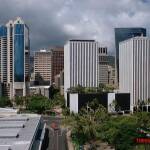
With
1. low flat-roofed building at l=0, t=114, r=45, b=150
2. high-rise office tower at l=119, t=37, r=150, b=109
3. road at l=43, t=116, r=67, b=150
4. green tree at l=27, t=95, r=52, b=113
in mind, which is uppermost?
high-rise office tower at l=119, t=37, r=150, b=109

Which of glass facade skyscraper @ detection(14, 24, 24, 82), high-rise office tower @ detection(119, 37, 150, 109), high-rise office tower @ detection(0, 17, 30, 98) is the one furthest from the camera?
high-rise office tower @ detection(0, 17, 30, 98)

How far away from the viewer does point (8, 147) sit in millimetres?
56844

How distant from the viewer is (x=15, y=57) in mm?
178625

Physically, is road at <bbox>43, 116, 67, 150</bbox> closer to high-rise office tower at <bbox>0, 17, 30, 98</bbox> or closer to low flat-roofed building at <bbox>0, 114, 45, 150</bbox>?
low flat-roofed building at <bbox>0, 114, 45, 150</bbox>

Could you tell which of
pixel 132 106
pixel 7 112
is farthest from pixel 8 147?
pixel 132 106

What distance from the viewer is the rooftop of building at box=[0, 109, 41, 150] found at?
58537mm

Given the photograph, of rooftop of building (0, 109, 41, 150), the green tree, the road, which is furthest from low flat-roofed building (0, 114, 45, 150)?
the green tree

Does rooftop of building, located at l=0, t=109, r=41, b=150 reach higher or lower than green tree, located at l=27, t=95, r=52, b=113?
lower

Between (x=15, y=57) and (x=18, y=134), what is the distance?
11200cm

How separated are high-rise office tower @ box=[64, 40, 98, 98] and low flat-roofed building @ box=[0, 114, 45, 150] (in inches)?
3030

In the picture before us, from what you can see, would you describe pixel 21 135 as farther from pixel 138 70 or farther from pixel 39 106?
pixel 138 70

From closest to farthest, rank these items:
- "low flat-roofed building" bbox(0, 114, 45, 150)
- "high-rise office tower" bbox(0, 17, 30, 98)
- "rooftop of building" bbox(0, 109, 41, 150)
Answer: "rooftop of building" bbox(0, 109, 41, 150) → "low flat-roofed building" bbox(0, 114, 45, 150) → "high-rise office tower" bbox(0, 17, 30, 98)

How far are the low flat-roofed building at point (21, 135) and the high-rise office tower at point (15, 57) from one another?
90.6m

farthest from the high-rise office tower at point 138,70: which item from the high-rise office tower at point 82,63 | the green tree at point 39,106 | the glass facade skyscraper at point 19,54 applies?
the glass facade skyscraper at point 19,54
